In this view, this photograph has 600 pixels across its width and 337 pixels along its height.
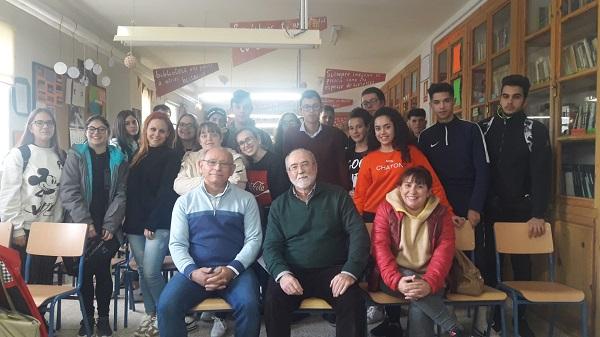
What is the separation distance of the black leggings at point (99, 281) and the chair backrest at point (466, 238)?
217 centimetres

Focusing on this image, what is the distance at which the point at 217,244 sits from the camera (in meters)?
2.48

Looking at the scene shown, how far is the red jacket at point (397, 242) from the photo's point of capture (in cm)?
231

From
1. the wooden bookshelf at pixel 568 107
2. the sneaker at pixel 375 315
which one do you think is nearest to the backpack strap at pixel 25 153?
the sneaker at pixel 375 315

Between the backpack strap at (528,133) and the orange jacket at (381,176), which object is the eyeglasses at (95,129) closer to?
the orange jacket at (381,176)

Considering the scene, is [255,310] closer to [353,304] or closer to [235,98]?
[353,304]

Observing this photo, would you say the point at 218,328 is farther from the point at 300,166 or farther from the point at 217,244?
the point at 300,166

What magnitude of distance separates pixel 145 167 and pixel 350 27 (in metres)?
3.78

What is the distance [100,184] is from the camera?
2.92 m

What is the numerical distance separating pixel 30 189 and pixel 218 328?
1.49 m

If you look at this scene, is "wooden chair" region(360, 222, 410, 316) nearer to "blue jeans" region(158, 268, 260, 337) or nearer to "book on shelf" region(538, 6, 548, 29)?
"blue jeans" region(158, 268, 260, 337)

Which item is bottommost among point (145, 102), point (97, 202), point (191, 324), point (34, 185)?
point (191, 324)

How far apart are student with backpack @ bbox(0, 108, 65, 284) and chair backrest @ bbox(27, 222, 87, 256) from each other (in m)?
0.18

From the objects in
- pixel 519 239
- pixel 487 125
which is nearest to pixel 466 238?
pixel 519 239

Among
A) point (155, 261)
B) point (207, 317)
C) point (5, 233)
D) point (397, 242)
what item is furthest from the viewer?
point (207, 317)
